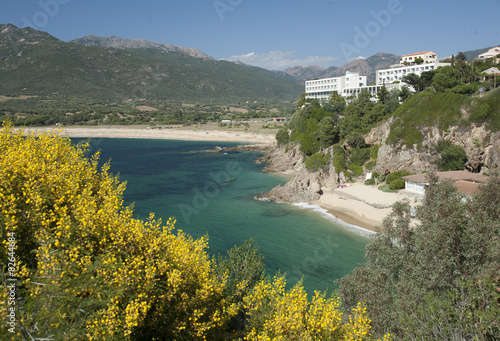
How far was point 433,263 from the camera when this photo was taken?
15.3m

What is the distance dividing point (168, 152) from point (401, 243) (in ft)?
296

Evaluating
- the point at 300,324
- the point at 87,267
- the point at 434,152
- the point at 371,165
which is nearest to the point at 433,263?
the point at 300,324

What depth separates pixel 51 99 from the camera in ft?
580

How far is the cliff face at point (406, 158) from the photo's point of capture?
44.1m


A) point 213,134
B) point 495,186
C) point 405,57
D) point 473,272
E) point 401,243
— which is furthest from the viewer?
point 213,134

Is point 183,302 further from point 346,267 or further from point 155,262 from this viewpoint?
point 346,267

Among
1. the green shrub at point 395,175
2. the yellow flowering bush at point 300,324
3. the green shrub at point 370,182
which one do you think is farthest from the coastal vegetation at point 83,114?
the yellow flowering bush at point 300,324

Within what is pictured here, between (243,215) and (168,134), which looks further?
(168,134)

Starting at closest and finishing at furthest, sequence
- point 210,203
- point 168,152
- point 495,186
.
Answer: point 495,186 < point 210,203 < point 168,152

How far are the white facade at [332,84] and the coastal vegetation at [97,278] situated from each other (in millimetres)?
95048

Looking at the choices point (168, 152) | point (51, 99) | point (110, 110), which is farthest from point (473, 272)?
point (51, 99)

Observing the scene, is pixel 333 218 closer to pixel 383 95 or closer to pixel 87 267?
pixel 87 267

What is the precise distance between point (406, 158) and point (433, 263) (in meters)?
38.4

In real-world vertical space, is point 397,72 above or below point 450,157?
above
